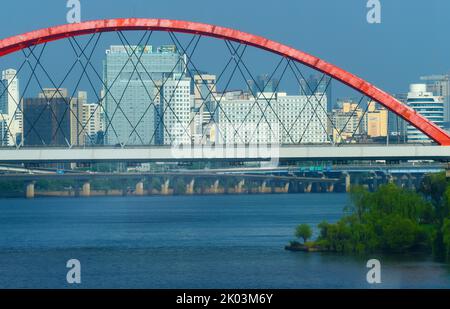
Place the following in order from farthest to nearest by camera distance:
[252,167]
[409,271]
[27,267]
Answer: [252,167]
[27,267]
[409,271]

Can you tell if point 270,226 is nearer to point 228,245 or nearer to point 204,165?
point 228,245

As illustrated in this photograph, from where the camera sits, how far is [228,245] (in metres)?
66.8

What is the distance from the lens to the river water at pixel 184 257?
163ft

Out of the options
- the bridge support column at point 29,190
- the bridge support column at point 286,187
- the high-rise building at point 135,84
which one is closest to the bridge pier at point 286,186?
the bridge support column at point 286,187

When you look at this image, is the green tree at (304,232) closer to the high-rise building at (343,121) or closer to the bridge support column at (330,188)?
the high-rise building at (343,121)

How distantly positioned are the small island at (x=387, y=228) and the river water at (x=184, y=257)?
148cm

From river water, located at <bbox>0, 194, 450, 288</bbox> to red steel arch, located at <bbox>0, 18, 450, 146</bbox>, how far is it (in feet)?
27.9

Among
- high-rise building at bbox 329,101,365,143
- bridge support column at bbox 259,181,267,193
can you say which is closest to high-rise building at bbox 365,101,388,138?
high-rise building at bbox 329,101,365,143

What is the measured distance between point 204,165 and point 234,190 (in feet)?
52.4

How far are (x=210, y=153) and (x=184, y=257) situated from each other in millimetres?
4684

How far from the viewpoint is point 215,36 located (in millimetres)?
65000

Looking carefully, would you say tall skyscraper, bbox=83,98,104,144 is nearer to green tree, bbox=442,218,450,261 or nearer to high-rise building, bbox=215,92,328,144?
high-rise building, bbox=215,92,328,144
